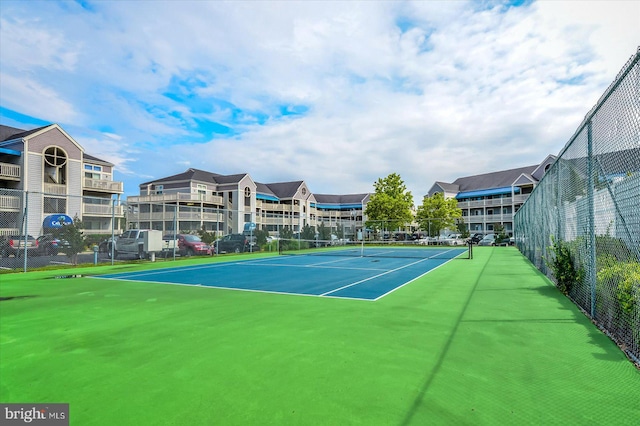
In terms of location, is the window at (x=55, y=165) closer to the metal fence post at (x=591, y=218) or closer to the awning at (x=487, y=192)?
the metal fence post at (x=591, y=218)

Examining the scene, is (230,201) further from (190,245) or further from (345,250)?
(190,245)

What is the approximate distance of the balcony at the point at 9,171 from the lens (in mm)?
29158

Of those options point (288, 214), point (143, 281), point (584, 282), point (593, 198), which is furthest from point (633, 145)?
point (288, 214)

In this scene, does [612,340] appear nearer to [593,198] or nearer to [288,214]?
[593,198]

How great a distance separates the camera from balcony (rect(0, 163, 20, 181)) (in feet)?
95.7

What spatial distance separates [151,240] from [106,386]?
55.2 feet

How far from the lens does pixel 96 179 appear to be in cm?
3556

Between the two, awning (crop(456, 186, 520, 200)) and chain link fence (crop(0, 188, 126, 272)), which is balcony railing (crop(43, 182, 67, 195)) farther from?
awning (crop(456, 186, 520, 200))

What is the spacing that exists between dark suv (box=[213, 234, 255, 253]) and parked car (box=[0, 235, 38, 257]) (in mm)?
11268

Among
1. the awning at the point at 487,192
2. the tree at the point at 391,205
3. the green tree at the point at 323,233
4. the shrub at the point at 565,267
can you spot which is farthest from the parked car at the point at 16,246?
the awning at the point at 487,192

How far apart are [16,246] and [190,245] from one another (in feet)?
30.2

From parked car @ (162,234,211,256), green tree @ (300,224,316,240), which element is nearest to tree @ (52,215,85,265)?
parked car @ (162,234,211,256)

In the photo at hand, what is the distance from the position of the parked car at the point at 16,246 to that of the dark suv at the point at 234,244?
11.3m

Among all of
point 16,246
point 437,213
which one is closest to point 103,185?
point 16,246
